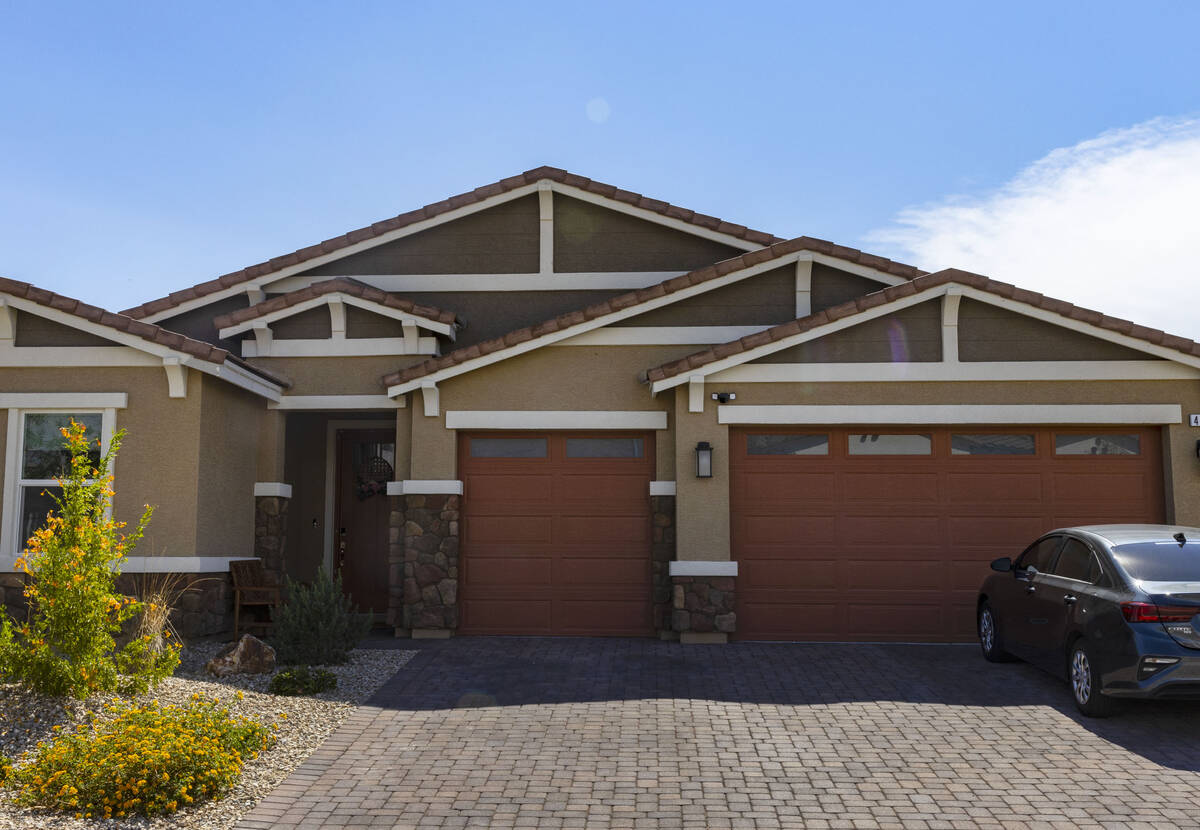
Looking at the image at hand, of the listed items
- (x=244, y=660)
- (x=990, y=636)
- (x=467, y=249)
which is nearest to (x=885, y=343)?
(x=990, y=636)

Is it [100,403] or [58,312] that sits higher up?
[58,312]

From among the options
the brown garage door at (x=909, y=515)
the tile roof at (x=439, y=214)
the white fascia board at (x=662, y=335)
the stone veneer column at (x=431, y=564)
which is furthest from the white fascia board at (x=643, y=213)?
the stone veneer column at (x=431, y=564)

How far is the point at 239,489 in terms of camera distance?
1229cm

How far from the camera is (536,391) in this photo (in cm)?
1224

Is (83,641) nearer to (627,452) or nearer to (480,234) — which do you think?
(627,452)

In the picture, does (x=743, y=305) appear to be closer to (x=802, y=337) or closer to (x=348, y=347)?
(x=802, y=337)

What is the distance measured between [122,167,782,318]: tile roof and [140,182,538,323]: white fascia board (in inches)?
1.6

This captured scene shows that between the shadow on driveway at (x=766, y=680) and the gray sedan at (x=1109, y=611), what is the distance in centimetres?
33

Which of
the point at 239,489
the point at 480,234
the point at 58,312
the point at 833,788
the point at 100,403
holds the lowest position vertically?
the point at 833,788

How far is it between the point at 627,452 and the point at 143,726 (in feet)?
21.9

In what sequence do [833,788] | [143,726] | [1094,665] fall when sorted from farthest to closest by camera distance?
[1094,665], [143,726], [833,788]

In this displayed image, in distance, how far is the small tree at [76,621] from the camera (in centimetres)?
754

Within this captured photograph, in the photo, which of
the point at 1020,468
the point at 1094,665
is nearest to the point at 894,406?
the point at 1020,468

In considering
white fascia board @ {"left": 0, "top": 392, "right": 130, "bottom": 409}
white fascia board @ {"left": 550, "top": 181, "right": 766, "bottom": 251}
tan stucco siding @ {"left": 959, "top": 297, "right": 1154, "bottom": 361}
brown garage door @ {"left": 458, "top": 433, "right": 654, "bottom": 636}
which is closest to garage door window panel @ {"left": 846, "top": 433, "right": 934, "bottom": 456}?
tan stucco siding @ {"left": 959, "top": 297, "right": 1154, "bottom": 361}
